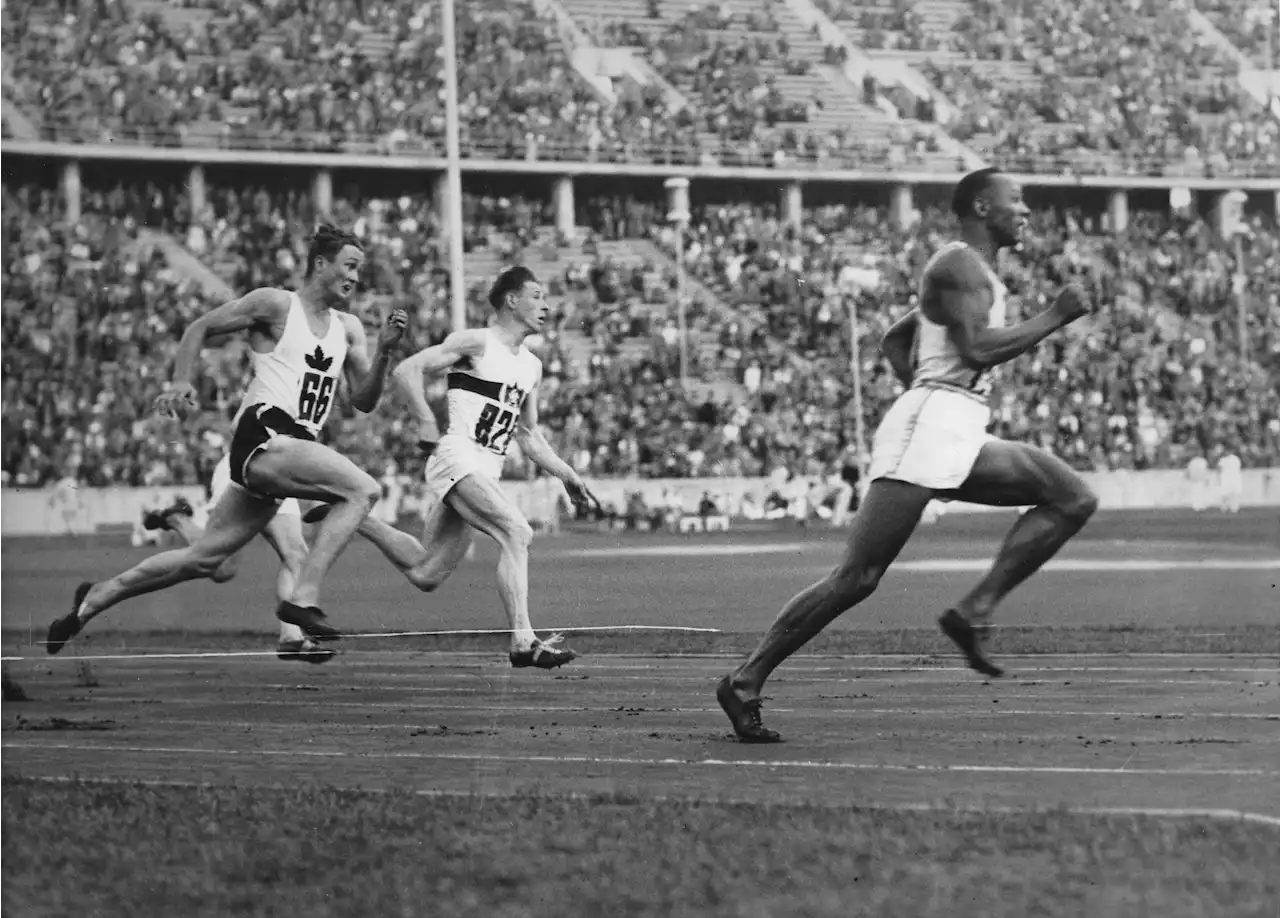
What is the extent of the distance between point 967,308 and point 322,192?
43.9 feet

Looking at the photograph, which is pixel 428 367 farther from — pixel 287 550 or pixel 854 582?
pixel 854 582

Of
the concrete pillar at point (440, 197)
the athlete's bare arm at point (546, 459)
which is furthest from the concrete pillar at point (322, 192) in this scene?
the athlete's bare arm at point (546, 459)

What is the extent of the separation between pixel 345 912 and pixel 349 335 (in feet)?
22.5

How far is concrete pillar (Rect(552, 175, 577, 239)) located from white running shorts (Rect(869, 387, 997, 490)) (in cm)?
1251

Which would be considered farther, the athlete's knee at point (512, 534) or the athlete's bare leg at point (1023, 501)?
the athlete's knee at point (512, 534)

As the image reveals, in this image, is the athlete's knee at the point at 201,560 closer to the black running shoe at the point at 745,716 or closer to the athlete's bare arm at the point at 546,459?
the athlete's bare arm at the point at 546,459

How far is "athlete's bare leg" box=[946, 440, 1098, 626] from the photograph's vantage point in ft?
25.6

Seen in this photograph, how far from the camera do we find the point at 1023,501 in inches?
316

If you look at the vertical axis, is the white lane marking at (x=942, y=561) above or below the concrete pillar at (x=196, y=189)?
below

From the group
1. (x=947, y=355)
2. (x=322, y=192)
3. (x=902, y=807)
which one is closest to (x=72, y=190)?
(x=322, y=192)

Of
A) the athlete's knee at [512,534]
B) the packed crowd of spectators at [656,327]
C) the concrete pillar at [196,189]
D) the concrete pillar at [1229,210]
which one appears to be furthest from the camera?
the concrete pillar at [1229,210]

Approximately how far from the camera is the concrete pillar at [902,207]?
2005cm

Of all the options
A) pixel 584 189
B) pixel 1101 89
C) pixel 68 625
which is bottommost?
pixel 68 625

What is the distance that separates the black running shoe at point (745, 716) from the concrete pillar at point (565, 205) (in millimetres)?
12758
